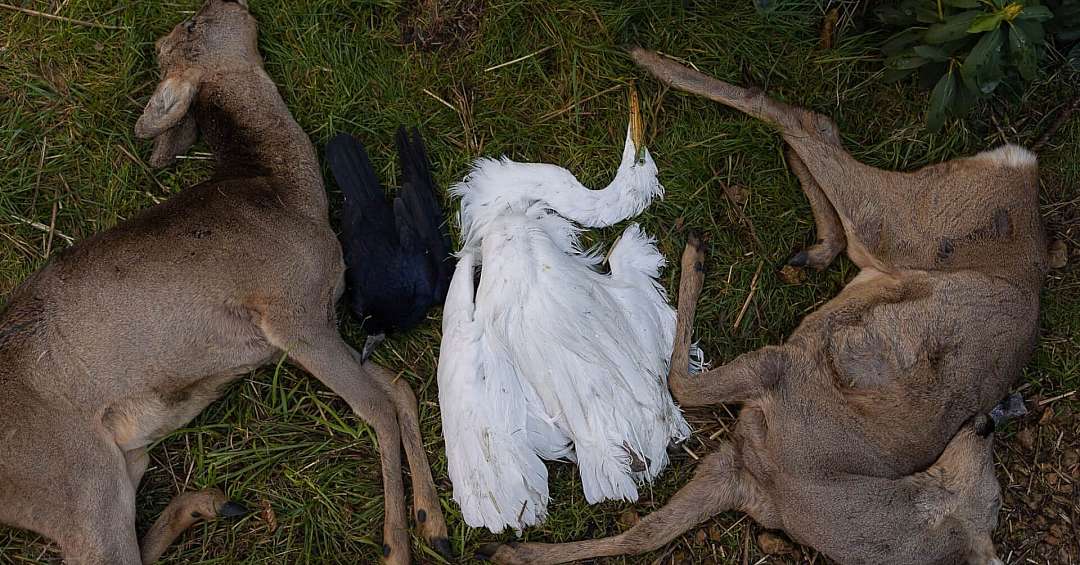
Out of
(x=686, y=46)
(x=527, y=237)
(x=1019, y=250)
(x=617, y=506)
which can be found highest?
(x=686, y=46)

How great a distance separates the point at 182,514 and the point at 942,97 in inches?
172

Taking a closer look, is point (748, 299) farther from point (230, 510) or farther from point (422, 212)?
point (230, 510)

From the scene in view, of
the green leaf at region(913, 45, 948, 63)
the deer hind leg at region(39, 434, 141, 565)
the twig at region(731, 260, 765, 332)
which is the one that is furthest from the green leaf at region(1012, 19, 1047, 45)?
the deer hind leg at region(39, 434, 141, 565)

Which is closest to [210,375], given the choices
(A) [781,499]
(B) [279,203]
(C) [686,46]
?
(B) [279,203]

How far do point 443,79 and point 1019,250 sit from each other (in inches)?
123

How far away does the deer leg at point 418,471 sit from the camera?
3756mm

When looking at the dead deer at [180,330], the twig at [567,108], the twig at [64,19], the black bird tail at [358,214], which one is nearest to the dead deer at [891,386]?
the twig at [567,108]

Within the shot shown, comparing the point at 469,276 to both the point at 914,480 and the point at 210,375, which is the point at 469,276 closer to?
the point at 210,375

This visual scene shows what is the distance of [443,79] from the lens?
4.14 m

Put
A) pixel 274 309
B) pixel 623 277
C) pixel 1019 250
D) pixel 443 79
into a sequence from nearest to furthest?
pixel 274 309 < pixel 1019 250 < pixel 623 277 < pixel 443 79

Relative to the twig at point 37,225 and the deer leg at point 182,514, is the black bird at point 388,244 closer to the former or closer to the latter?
the deer leg at point 182,514

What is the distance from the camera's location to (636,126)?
3.99m

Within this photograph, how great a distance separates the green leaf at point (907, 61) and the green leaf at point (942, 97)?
0.46 feet

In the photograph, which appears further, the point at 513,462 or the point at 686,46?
the point at 686,46
